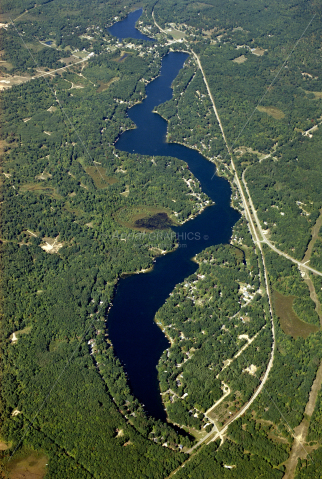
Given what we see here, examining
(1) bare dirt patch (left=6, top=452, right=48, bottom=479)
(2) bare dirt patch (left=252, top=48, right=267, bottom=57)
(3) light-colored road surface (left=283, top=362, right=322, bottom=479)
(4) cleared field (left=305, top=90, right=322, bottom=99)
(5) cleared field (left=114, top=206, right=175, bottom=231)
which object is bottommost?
(5) cleared field (left=114, top=206, right=175, bottom=231)

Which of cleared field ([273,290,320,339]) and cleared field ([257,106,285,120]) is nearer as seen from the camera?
cleared field ([273,290,320,339])

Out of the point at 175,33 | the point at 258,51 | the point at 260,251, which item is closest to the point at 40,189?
the point at 260,251

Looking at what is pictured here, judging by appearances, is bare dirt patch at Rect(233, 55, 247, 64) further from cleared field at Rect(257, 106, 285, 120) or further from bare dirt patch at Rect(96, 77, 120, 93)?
bare dirt patch at Rect(96, 77, 120, 93)

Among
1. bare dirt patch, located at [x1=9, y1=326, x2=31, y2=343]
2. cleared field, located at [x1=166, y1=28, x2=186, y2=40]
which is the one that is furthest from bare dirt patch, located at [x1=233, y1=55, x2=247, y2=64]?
bare dirt patch, located at [x1=9, y1=326, x2=31, y2=343]

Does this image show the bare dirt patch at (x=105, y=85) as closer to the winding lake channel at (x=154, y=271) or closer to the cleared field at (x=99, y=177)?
the winding lake channel at (x=154, y=271)

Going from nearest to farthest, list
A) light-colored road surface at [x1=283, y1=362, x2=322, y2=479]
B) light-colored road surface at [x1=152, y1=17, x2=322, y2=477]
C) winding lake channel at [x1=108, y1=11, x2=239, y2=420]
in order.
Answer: light-colored road surface at [x1=283, y1=362, x2=322, y2=479]
light-colored road surface at [x1=152, y1=17, x2=322, y2=477]
winding lake channel at [x1=108, y1=11, x2=239, y2=420]

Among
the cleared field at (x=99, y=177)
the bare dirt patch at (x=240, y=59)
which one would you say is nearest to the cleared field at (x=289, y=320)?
the cleared field at (x=99, y=177)
